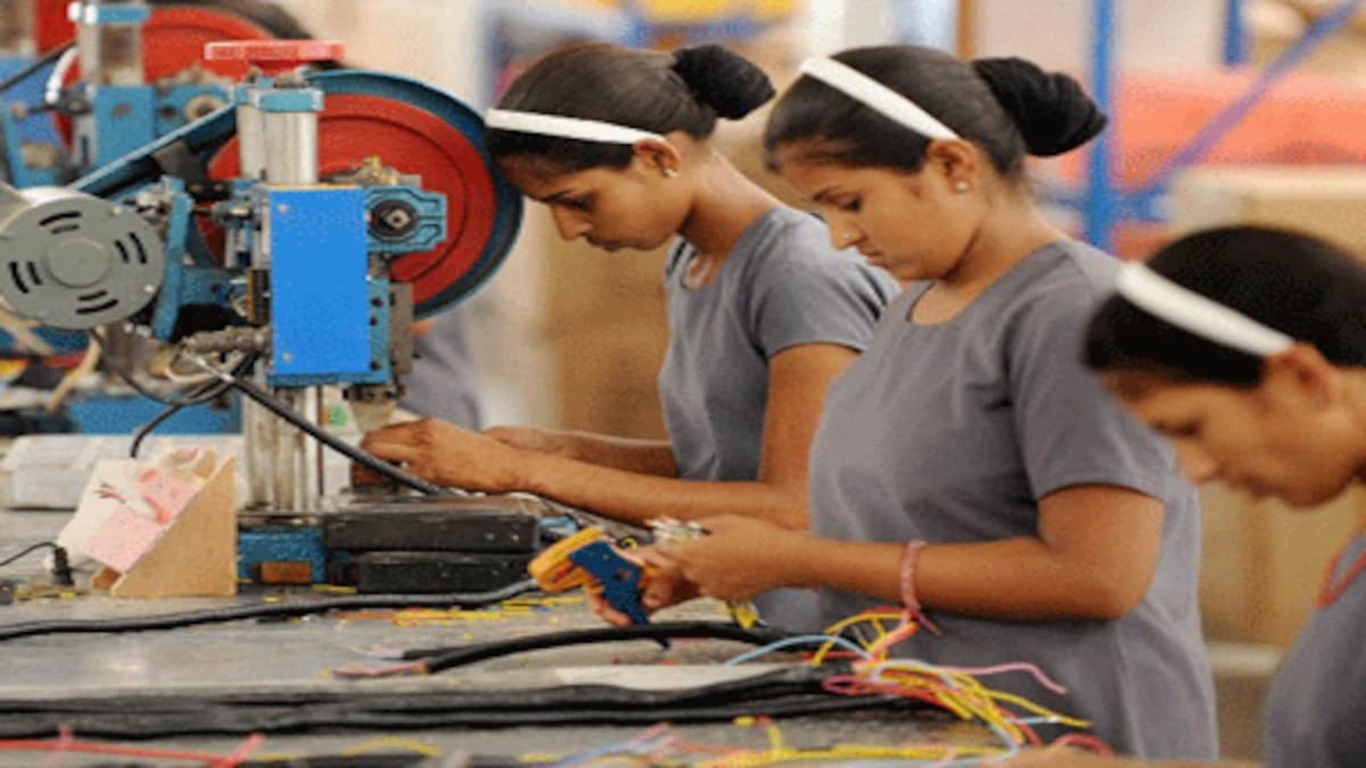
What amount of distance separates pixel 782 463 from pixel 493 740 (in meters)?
0.98

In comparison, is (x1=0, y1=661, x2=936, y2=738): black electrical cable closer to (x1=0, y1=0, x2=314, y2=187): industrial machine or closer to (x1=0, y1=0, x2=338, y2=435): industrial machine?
(x1=0, y1=0, x2=338, y2=435): industrial machine

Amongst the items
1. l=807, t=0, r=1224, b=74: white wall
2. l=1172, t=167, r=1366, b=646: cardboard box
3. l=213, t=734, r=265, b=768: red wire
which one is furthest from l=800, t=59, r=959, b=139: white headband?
l=807, t=0, r=1224, b=74: white wall

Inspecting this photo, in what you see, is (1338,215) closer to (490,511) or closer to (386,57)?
(490,511)

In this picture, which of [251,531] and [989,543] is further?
[251,531]

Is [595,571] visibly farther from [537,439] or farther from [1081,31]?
[1081,31]

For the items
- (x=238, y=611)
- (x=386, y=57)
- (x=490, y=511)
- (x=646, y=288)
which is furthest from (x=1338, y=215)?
(x=386, y=57)

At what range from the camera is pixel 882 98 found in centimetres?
259

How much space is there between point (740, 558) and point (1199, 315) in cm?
75

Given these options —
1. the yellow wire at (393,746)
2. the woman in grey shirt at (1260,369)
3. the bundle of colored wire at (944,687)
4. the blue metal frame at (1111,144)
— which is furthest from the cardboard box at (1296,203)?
the yellow wire at (393,746)

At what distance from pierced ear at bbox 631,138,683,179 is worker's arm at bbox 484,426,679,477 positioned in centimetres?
53

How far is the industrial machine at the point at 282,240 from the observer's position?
298cm

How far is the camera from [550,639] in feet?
8.50

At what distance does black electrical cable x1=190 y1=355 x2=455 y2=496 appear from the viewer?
3.07 metres

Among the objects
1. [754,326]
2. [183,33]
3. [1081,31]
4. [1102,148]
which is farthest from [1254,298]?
[1081,31]
